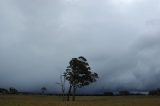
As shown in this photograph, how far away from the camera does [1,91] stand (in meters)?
164

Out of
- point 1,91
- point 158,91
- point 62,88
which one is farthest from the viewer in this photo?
point 1,91

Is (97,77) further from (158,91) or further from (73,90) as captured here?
(158,91)

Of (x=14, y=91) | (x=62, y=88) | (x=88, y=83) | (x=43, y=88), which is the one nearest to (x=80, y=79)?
(x=88, y=83)

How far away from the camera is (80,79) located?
293 feet

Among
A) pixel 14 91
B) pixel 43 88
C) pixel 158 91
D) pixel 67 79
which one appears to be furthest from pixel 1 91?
pixel 67 79

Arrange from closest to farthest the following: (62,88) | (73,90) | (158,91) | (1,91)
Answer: (73,90), (62,88), (158,91), (1,91)

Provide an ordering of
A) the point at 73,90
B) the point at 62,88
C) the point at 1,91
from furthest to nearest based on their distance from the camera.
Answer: the point at 1,91 < the point at 62,88 < the point at 73,90

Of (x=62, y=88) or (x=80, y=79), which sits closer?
(x=80, y=79)

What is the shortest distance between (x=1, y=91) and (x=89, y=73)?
8519cm

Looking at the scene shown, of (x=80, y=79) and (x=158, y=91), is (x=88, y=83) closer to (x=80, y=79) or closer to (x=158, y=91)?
(x=80, y=79)

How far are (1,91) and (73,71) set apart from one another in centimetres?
8314

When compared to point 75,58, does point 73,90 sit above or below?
below

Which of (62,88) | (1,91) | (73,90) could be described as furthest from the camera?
(1,91)

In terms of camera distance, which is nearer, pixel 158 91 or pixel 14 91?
pixel 158 91
